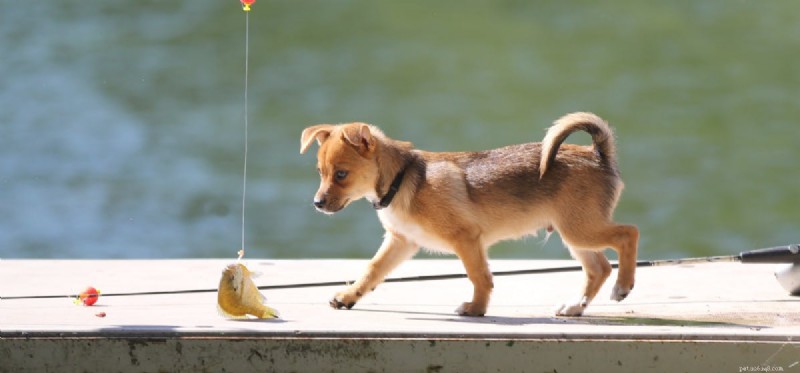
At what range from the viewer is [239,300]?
4695 millimetres

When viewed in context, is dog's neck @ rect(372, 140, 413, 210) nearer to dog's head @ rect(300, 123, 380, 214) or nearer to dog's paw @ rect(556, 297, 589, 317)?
dog's head @ rect(300, 123, 380, 214)

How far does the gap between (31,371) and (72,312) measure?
0.80 m

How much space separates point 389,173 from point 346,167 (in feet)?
0.55

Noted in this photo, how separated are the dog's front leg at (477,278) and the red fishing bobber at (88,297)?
1443 mm

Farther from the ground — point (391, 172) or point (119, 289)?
point (391, 172)

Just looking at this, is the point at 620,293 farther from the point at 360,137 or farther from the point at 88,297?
the point at 88,297

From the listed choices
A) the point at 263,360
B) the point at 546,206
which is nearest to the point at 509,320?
the point at 546,206

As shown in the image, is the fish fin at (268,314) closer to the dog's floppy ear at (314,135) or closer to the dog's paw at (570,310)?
the dog's floppy ear at (314,135)

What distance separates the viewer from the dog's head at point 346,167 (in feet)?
16.3

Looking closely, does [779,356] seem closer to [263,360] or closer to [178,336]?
[263,360]

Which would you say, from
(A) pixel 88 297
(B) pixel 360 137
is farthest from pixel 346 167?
(A) pixel 88 297

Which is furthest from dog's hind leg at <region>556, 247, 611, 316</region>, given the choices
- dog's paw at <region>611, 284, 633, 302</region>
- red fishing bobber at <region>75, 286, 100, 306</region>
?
red fishing bobber at <region>75, 286, 100, 306</region>

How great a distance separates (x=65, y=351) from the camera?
13.5 ft

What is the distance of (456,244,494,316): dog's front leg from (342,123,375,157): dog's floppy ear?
499 millimetres
